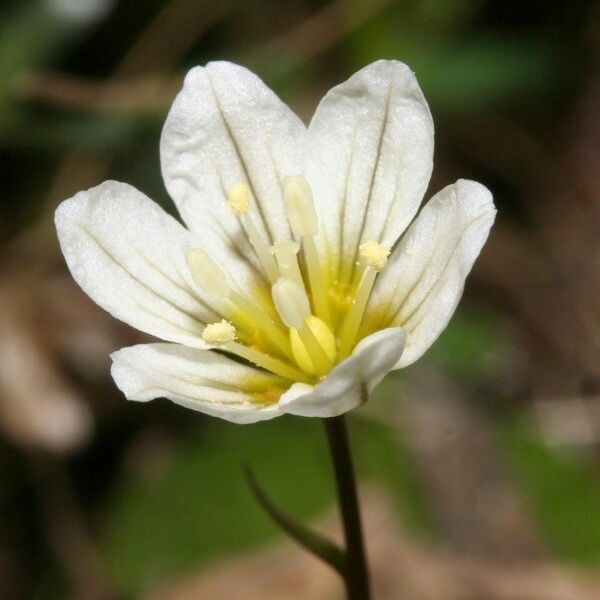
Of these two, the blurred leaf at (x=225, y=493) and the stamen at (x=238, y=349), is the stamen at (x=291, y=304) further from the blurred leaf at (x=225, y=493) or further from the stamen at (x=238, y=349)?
the blurred leaf at (x=225, y=493)

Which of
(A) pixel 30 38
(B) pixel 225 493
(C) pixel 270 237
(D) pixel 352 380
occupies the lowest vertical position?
(B) pixel 225 493

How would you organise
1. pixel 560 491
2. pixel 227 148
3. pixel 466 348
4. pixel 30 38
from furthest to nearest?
pixel 30 38, pixel 466 348, pixel 560 491, pixel 227 148

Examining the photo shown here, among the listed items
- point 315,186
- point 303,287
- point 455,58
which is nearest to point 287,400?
point 303,287

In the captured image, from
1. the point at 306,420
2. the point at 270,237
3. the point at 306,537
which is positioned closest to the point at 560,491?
the point at 306,420

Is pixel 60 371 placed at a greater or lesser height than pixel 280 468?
greater

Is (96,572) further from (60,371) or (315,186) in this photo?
(315,186)

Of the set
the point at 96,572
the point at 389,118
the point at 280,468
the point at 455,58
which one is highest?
the point at 455,58

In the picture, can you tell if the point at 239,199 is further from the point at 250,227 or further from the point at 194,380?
the point at 194,380
